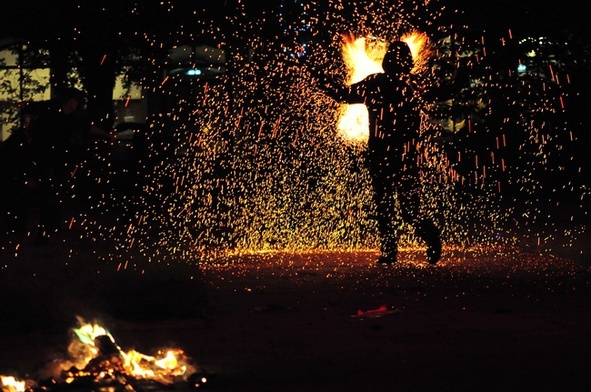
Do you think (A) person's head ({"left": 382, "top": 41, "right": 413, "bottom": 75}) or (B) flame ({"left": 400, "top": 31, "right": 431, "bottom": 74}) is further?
(B) flame ({"left": 400, "top": 31, "right": 431, "bottom": 74})

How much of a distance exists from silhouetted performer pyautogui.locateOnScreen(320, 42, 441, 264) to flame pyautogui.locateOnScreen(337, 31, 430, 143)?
7.81 ft

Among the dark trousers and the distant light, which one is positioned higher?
the distant light

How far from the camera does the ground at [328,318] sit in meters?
6.02

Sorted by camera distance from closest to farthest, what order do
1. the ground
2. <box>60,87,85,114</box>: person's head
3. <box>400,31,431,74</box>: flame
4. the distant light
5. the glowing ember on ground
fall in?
1. the glowing ember on ground
2. the ground
3. <box>60,87,85,114</box>: person's head
4. <box>400,31,431,74</box>: flame
5. the distant light

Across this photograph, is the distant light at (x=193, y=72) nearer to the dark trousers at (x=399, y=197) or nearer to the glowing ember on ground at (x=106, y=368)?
the dark trousers at (x=399, y=197)

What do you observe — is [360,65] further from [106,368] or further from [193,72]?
[193,72]

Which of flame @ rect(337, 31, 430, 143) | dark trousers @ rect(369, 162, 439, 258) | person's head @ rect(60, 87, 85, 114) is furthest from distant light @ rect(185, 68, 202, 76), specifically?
dark trousers @ rect(369, 162, 439, 258)

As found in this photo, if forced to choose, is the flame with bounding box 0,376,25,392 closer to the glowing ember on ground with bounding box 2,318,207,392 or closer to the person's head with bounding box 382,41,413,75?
the glowing ember on ground with bounding box 2,318,207,392

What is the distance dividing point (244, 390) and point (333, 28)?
14.0 meters

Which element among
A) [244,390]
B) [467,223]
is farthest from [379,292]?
[467,223]

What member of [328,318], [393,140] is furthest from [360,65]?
[328,318]

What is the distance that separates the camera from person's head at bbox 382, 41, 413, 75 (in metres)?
9.98

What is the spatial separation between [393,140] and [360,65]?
322 centimetres

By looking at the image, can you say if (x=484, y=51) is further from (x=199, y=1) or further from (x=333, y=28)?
(x=199, y=1)
